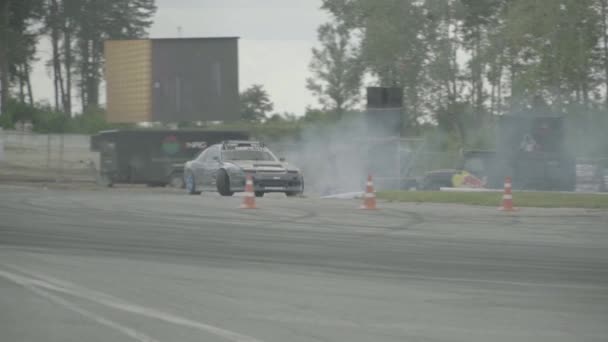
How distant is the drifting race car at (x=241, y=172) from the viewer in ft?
85.7

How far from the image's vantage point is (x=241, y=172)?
85.8 feet

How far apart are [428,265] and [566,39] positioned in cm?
3218

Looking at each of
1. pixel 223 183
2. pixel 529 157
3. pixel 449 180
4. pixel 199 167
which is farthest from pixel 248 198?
pixel 449 180

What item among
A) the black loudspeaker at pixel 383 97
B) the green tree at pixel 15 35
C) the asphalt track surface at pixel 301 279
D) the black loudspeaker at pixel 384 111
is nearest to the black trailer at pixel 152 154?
the black loudspeaker at pixel 384 111

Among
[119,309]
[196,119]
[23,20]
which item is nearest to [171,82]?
[196,119]

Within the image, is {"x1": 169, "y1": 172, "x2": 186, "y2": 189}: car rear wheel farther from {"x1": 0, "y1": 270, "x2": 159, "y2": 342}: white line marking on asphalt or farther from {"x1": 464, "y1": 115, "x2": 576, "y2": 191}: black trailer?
{"x1": 0, "y1": 270, "x2": 159, "y2": 342}: white line marking on asphalt

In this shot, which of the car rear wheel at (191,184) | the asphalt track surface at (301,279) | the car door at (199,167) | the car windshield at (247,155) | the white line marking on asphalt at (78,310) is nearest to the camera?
the white line marking on asphalt at (78,310)

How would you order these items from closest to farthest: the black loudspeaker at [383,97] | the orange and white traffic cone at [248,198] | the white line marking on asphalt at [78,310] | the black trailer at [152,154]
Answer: the white line marking on asphalt at [78,310] → the orange and white traffic cone at [248,198] → the black loudspeaker at [383,97] → the black trailer at [152,154]

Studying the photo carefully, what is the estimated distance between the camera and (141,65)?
44.2m

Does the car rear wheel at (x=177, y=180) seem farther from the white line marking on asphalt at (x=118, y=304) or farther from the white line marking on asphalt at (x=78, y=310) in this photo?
the white line marking on asphalt at (x=78, y=310)

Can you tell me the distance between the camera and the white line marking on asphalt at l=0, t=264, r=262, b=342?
704 centimetres

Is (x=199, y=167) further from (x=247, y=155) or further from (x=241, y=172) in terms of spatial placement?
(x=241, y=172)

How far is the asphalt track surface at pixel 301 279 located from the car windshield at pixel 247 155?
30.7ft

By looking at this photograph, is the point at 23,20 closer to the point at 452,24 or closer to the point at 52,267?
the point at 452,24
